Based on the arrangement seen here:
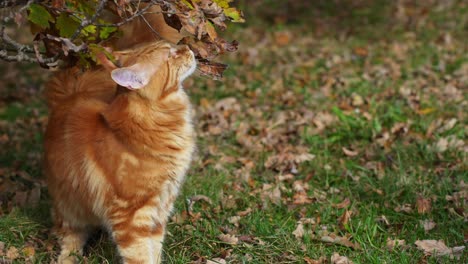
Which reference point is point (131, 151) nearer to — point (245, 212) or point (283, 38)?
point (245, 212)

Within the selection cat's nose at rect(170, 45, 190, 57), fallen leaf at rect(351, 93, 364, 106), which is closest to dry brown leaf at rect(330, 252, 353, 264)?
cat's nose at rect(170, 45, 190, 57)

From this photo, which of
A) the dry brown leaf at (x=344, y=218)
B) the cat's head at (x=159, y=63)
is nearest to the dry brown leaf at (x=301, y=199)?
the dry brown leaf at (x=344, y=218)

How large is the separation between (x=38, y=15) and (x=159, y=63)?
673 millimetres

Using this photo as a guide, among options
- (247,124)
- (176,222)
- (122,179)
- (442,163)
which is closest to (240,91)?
(247,124)

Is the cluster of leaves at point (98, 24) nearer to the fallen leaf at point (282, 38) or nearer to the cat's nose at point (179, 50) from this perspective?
the cat's nose at point (179, 50)

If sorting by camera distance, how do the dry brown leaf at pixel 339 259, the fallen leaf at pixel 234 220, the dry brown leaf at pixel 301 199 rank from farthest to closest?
the dry brown leaf at pixel 301 199 → the fallen leaf at pixel 234 220 → the dry brown leaf at pixel 339 259

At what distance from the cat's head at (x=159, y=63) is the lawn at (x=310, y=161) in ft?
3.50

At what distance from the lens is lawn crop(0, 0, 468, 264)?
388cm

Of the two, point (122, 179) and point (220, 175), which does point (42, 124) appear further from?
point (122, 179)

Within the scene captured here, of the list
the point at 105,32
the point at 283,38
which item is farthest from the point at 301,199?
the point at 283,38

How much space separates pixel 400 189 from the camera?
454 cm

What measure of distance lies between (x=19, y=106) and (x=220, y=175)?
3.25 m

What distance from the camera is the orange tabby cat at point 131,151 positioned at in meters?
3.41

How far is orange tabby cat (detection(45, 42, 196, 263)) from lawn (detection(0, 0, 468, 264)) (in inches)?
14.3
